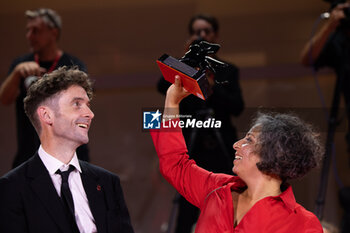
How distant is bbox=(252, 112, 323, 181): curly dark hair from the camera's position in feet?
5.70

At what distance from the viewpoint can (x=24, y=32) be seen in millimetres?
3646

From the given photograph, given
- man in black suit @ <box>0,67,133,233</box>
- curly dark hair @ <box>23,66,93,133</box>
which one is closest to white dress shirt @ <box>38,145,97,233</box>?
man in black suit @ <box>0,67,133,233</box>

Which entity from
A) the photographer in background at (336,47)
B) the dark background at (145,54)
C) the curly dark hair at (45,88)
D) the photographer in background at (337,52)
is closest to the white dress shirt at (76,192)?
the curly dark hair at (45,88)

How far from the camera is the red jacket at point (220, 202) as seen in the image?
1.69 meters

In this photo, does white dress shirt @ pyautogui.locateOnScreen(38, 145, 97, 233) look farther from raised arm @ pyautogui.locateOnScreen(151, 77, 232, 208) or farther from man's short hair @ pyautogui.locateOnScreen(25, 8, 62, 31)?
man's short hair @ pyautogui.locateOnScreen(25, 8, 62, 31)

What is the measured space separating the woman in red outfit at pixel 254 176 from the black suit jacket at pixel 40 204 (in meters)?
0.25

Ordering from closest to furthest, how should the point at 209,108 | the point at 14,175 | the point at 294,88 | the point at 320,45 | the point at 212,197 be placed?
1. the point at 14,175
2. the point at 212,197
3. the point at 209,108
4. the point at 320,45
5. the point at 294,88

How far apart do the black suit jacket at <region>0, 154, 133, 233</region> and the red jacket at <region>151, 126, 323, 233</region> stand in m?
0.25

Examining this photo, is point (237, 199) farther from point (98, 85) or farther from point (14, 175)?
point (98, 85)

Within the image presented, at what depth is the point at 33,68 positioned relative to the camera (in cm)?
230

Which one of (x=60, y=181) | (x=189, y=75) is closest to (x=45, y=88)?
(x=60, y=181)

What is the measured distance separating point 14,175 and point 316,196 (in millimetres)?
1562

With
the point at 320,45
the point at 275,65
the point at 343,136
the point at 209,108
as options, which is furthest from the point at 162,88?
the point at 275,65

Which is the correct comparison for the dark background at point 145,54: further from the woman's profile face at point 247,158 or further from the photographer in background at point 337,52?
the woman's profile face at point 247,158
